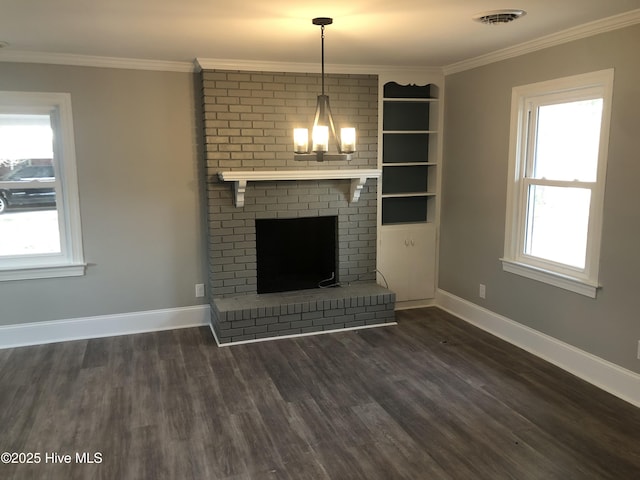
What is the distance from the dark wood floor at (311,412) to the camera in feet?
8.27

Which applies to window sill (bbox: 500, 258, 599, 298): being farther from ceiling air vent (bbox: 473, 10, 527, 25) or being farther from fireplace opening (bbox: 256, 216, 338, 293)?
ceiling air vent (bbox: 473, 10, 527, 25)

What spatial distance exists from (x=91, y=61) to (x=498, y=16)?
3.02m

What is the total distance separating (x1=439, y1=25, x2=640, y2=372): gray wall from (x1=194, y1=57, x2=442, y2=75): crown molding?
476mm

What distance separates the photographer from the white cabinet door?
4.91 m

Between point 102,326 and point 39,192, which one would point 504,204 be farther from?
point 39,192

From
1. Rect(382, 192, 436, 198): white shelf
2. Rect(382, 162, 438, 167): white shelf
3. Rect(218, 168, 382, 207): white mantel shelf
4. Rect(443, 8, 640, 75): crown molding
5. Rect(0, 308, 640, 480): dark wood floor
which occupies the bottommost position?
Rect(0, 308, 640, 480): dark wood floor

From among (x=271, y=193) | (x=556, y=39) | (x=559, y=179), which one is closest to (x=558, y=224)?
(x=559, y=179)

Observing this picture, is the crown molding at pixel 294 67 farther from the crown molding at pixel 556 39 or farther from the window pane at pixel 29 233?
the window pane at pixel 29 233

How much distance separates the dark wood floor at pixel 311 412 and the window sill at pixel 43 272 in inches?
22.5

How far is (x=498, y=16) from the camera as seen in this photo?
2836 millimetres

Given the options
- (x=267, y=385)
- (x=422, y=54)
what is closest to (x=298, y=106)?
(x=422, y=54)

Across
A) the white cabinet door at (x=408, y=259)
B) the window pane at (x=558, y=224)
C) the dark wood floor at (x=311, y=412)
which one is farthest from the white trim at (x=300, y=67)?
the dark wood floor at (x=311, y=412)

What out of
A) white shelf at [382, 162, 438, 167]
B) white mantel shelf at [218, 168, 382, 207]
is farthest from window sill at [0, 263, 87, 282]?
white shelf at [382, 162, 438, 167]

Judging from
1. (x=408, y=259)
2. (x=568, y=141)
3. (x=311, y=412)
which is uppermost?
(x=568, y=141)
